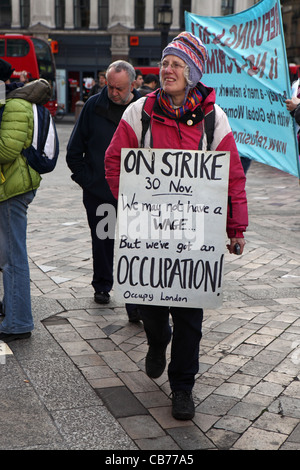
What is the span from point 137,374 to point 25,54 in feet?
86.1

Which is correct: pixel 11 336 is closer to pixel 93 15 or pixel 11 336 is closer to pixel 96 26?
pixel 96 26

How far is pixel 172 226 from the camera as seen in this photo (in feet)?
10.9

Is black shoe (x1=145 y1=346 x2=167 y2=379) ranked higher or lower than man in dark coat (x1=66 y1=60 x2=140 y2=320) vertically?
lower

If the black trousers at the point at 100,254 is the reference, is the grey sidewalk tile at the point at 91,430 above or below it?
below

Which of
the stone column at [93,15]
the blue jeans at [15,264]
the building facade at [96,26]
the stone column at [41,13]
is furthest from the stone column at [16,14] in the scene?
the blue jeans at [15,264]

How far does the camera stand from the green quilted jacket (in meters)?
4.05

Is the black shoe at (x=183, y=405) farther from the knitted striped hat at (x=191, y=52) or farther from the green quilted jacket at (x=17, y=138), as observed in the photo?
the green quilted jacket at (x=17, y=138)

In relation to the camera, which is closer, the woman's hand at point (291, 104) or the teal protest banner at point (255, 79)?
the woman's hand at point (291, 104)

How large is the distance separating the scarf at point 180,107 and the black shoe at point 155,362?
4.12ft

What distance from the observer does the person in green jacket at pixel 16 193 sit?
4074 millimetres

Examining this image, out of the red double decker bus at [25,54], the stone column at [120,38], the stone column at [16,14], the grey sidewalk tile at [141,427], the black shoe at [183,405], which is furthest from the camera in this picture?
the stone column at [16,14]

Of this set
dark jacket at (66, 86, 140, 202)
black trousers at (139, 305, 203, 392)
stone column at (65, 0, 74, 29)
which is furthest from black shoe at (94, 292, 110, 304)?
stone column at (65, 0, 74, 29)

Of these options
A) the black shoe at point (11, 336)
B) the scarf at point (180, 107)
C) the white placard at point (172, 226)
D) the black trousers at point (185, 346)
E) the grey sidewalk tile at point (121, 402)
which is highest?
the scarf at point (180, 107)

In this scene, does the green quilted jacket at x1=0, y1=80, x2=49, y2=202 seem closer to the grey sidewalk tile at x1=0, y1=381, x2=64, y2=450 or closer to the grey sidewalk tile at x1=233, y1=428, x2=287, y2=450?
the grey sidewalk tile at x1=0, y1=381, x2=64, y2=450
